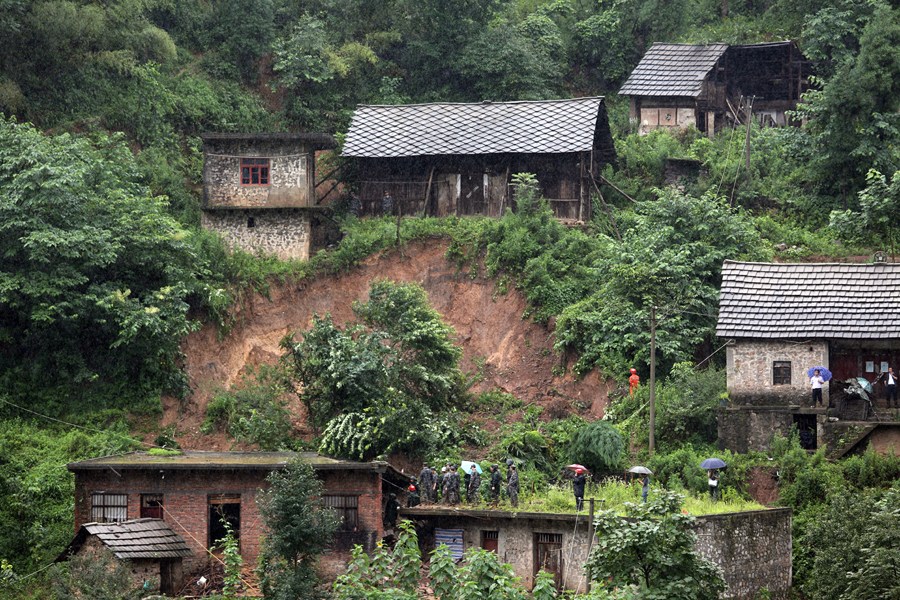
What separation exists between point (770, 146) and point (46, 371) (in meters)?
24.0

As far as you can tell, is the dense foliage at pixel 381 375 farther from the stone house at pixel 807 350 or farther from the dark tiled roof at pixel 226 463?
the stone house at pixel 807 350

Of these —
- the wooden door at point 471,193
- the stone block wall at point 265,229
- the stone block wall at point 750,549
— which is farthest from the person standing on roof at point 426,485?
the wooden door at point 471,193

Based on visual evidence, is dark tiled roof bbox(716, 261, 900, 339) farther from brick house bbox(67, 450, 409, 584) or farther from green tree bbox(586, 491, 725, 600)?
green tree bbox(586, 491, 725, 600)

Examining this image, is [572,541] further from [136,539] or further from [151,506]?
[151,506]

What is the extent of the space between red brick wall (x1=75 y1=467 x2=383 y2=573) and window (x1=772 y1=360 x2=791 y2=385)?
1071 cm

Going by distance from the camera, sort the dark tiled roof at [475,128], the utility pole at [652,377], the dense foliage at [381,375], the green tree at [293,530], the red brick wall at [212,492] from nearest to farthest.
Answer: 1. the green tree at [293,530]
2. the red brick wall at [212,492]
3. the dense foliage at [381,375]
4. the utility pole at [652,377]
5. the dark tiled roof at [475,128]

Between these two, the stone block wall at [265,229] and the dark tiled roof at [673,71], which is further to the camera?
the dark tiled roof at [673,71]

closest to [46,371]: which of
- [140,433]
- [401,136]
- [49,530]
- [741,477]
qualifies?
[140,433]

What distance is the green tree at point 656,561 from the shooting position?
101 ft

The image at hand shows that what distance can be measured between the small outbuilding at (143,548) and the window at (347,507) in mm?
3373

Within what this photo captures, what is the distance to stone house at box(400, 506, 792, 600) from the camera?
3675 centimetres

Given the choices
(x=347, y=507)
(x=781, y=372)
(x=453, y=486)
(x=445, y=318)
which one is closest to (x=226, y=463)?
(x=347, y=507)

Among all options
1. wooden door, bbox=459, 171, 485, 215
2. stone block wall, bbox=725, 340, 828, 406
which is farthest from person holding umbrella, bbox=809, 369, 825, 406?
wooden door, bbox=459, 171, 485, 215

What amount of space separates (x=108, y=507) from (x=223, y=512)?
Answer: 274cm
